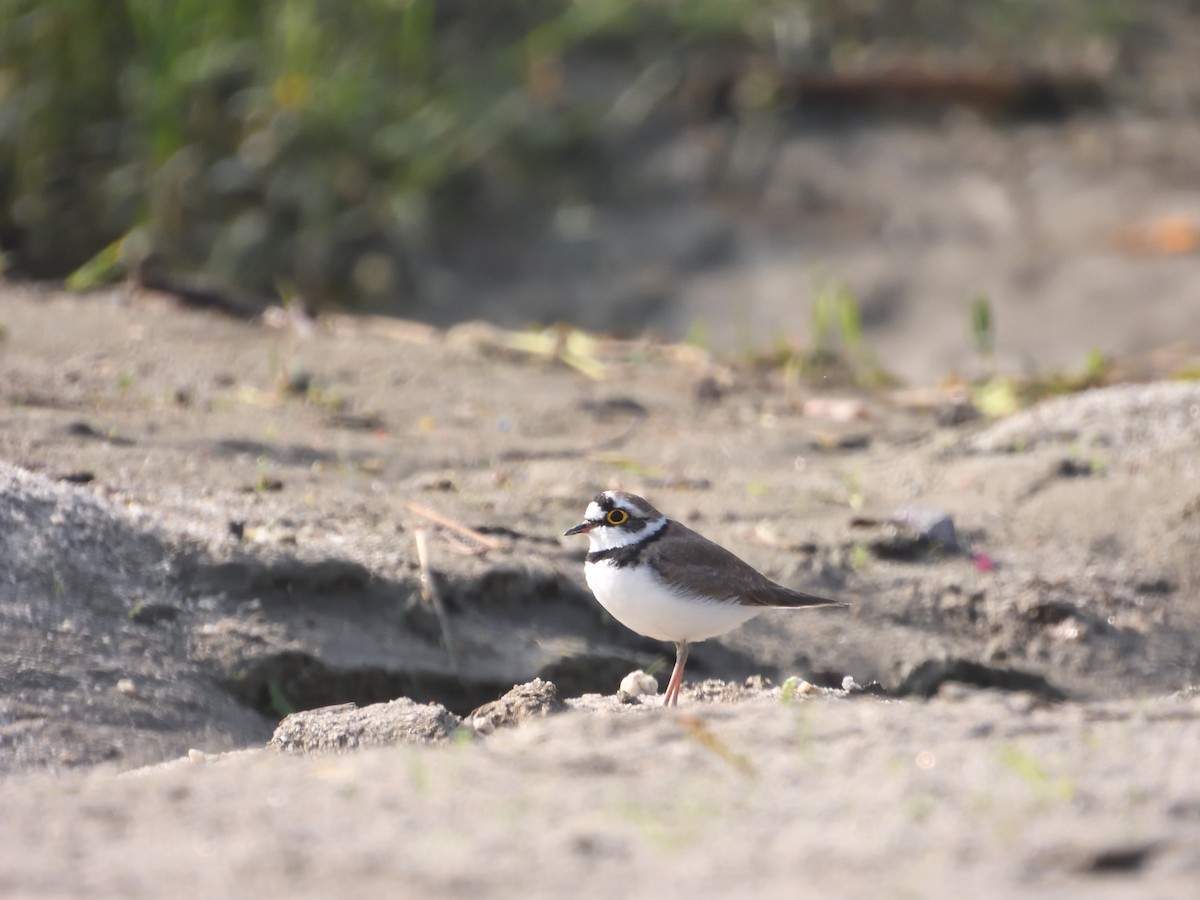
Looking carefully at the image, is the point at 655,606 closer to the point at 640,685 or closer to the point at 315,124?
the point at 640,685

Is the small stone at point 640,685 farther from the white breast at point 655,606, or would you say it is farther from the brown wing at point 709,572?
the brown wing at point 709,572

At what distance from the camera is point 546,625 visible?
5.48 meters

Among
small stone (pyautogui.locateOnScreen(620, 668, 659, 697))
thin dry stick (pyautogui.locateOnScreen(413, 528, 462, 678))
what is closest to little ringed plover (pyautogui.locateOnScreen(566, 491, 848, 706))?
small stone (pyautogui.locateOnScreen(620, 668, 659, 697))

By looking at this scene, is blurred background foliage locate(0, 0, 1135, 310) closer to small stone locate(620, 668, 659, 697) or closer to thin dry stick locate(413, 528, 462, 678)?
thin dry stick locate(413, 528, 462, 678)

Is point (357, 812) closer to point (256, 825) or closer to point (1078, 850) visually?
point (256, 825)

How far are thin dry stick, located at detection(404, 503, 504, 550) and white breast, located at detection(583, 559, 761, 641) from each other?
2.76ft

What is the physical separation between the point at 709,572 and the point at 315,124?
5660 millimetres

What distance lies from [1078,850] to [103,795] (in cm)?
188

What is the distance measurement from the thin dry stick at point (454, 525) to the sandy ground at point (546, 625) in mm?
17

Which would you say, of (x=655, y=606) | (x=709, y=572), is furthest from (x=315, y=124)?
(x=655, y=606)

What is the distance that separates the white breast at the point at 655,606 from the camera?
186 inches

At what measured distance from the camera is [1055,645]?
5.66 meters

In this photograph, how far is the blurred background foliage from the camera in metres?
9.43

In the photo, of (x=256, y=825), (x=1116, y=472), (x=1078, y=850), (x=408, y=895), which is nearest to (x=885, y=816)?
(x=1078, y=850)
